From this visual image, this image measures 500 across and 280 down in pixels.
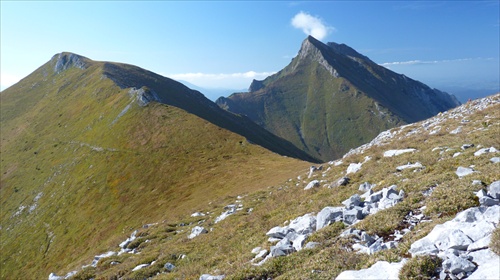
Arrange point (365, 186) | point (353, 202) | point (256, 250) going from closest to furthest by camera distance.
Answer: point (256, 250)
point (353, 202)
point (365, 186)

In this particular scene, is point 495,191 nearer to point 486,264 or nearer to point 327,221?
point 486,264

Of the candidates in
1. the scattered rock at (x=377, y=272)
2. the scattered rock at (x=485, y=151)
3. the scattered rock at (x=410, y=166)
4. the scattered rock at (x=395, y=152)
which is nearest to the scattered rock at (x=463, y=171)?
the scattered rock at (x=485, y=151)

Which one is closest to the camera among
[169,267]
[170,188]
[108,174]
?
[169,267]

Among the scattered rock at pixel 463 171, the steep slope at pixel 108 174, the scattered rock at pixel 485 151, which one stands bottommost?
the steep slope at pixel 108 174

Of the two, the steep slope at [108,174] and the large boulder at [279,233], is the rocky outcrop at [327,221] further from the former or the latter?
the steep slope at [108,174]

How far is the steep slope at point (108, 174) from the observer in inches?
2159

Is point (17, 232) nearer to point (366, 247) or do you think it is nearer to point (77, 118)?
point (77, 118)

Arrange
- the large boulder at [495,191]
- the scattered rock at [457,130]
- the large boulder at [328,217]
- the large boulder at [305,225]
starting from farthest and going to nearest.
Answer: the scattered rock at [457,130] → the large boulder at [305,225] → the large boulder at [328,217] → the large boulder at [495,191]

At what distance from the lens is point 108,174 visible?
261 ft

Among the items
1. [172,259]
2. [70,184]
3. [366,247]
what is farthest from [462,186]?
[70,184]

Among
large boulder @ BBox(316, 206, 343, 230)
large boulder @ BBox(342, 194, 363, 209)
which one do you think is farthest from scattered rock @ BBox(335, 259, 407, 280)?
large boulder @ BBox(342, 194, 363, 209)

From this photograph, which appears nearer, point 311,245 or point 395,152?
point 311,245

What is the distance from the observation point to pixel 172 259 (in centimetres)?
1888

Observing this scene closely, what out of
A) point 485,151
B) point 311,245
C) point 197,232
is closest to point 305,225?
point 311,245
